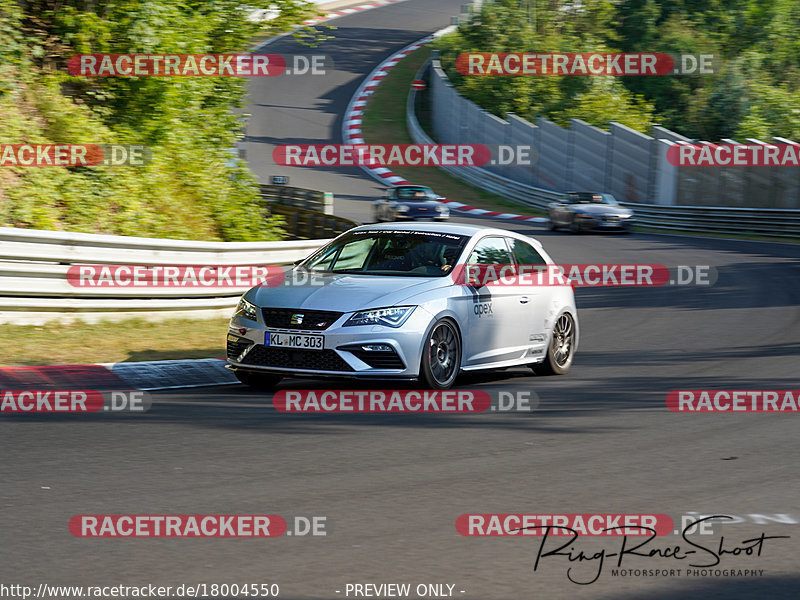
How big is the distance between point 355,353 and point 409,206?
23704 millimetres

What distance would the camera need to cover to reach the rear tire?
9852 millimetres

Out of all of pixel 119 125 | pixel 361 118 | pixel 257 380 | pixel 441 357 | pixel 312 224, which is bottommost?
pixel 257 380

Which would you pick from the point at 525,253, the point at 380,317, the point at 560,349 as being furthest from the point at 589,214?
the point at 380,317

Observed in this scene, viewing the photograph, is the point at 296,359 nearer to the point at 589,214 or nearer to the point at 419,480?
the point at 419,480

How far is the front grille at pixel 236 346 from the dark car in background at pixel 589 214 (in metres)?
24.0

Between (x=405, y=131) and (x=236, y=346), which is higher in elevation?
(x=405, y=131)

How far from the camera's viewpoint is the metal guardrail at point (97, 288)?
11680 mm

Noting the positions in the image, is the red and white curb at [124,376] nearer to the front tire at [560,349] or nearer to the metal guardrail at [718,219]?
the front tire at [560,349]

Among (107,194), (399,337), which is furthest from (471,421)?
(107,194)

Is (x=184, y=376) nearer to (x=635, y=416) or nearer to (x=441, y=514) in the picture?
(x=635, y=416)

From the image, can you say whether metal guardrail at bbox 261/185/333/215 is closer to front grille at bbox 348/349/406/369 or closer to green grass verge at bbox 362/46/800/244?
green grass verge at bbox 362/46/800/244

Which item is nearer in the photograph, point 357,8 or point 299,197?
point 299,197

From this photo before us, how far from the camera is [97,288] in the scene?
41.1 feet

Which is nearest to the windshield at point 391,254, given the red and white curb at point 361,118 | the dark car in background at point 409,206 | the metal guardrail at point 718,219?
the dark car in background at point 409,206
